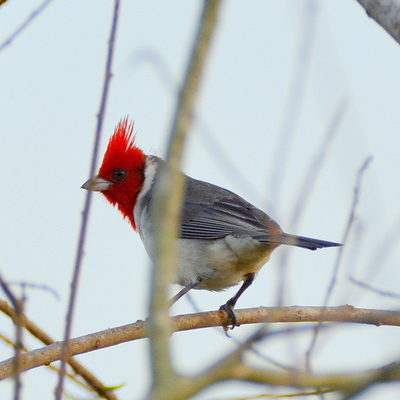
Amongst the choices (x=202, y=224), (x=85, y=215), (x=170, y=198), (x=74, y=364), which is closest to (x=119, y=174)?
(x=202, y=224)

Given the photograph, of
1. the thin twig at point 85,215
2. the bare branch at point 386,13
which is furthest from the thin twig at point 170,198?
the bare branch at point 386,13

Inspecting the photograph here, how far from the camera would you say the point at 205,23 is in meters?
1.81

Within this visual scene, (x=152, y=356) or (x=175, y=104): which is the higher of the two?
(x=175, y=104)

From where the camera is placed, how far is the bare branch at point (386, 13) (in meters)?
2.52

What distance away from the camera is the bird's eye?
6.80 m

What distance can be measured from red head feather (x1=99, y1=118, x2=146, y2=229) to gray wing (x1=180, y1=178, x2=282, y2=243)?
62 centimetres

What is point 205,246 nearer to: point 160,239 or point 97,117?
point 97,117

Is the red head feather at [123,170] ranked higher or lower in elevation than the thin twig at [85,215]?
higher

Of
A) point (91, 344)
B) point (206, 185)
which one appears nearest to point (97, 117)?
point (91, 344)

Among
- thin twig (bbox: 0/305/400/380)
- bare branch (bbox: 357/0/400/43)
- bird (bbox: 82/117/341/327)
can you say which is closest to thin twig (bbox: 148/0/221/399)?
bare branch (bbox: 357/0/400/43)

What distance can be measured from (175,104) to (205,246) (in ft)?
12.7

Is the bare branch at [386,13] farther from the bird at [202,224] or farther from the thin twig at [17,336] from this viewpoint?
the bird at [202,224]

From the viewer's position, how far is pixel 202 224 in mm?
5797

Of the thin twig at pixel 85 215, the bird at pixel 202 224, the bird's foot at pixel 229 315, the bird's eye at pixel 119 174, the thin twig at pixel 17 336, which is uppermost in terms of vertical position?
the bird's eye at pixel 119 174
